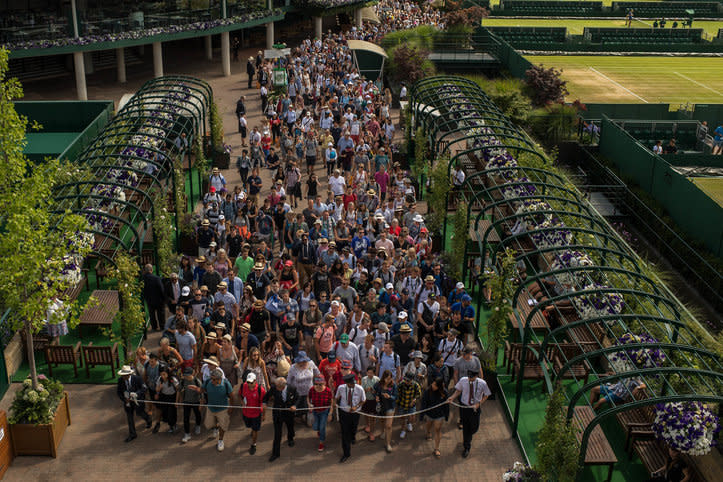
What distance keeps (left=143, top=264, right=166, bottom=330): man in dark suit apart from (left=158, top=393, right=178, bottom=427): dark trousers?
10.8 ft

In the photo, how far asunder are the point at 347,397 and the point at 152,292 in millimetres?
5590

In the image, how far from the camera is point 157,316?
55.9 feet

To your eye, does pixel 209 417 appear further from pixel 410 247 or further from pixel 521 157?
pixel 521 157

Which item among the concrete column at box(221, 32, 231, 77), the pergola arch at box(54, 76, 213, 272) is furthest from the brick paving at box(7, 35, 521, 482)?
the concrete column at box(221, 32, 231, 77)

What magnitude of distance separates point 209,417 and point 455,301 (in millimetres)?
5398

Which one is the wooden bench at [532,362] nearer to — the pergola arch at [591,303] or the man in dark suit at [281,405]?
the pergola arch at [591,303]

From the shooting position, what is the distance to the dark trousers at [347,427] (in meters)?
13.0

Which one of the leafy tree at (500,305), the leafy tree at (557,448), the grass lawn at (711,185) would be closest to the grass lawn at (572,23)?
the grass lawn at (711,185)

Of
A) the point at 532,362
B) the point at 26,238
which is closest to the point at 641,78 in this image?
the point at 532,362

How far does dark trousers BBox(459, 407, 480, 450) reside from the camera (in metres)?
13.2

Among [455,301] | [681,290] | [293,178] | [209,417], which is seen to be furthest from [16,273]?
[681,290]

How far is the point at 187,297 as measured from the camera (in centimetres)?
1595

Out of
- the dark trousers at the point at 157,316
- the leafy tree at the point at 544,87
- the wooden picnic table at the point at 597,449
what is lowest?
the wooden picnic table at the point at 597,449

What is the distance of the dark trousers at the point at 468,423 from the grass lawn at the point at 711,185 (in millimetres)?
21597
